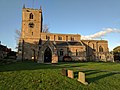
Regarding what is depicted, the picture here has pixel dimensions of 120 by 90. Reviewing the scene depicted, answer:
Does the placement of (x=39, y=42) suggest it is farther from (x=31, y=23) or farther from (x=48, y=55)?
(x=48, y=55)

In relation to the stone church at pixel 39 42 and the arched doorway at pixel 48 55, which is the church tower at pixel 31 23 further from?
the arched doorway at pixel 48 55

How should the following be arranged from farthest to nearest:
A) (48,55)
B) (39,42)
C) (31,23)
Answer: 1. (31,23)
2. (39,42)
3. (48,55)

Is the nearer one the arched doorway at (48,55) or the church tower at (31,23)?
the arched doorway at (48,55)

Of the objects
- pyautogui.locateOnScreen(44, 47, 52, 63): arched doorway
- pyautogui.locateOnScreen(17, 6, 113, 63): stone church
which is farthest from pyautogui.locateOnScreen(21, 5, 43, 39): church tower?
pyautogui.locateOnScreen(44, 47, 52, 63): arched doorway

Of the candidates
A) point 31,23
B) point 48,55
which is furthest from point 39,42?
point 48,55

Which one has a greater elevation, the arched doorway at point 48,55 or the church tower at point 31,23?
the church tower at point 31,23

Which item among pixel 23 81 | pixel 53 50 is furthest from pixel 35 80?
pixel 53 50

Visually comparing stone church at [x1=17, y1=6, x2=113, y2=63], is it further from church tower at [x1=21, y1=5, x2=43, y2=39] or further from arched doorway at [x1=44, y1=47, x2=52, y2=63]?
arched doorway at [x1=44, y1=47, x2=52, y2=63]

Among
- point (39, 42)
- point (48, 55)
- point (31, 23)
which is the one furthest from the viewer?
point (31, 23)

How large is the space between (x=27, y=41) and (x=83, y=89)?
44.8 meters

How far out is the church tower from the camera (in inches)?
2136

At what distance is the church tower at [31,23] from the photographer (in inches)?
2136

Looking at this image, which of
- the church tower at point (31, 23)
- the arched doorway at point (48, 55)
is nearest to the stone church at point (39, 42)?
the church tower at point (31, 23)

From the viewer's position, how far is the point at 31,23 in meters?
54.8
